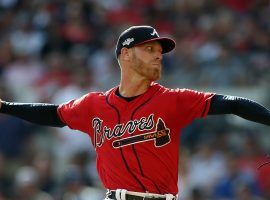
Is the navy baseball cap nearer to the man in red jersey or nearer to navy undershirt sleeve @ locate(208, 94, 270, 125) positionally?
the man in red jersey

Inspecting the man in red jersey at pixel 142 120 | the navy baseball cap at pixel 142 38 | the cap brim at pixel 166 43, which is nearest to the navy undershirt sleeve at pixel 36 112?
the man in red jersey at pixel 142 120

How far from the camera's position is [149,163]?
5.51 meters

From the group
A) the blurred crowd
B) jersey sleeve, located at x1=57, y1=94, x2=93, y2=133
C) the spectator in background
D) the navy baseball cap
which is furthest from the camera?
the spectator in background

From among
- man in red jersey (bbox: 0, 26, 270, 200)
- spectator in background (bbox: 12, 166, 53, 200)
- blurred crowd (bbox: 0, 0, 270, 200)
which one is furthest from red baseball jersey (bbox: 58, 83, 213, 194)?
spectator in background (bbox: 12, 166, 53, 200)

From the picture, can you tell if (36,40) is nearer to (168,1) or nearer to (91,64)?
(91,64)

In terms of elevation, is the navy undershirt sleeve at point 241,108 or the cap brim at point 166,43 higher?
the cap brim at point 166,43

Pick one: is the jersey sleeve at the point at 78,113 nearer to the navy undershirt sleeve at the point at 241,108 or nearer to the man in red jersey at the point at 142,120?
the man in red jersey at the point at 142,120

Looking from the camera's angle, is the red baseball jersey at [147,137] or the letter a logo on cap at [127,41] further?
the letter a logo on cap at [127,41]

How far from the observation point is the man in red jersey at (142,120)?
550cm

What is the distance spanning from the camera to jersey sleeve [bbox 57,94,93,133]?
5867 mm

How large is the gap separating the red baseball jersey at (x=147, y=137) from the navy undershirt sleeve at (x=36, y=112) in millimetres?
480

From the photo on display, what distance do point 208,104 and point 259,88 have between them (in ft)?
18.5

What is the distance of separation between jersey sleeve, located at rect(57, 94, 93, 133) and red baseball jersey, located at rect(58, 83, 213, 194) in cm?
17

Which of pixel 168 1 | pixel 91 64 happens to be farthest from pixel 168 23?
pixel 91 64
